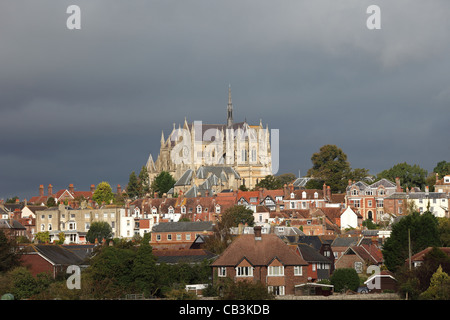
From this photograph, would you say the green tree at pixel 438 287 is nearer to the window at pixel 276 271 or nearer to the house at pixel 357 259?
the window at pixel 276 271

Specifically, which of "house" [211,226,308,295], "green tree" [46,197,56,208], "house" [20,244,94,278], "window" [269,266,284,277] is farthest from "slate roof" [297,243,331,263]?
"green tree" [46,197,56,208]

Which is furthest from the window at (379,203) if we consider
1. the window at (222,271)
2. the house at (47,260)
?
the window at (222,271)

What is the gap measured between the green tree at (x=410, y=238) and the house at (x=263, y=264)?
10.4 meters

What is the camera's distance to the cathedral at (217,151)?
17912 cm

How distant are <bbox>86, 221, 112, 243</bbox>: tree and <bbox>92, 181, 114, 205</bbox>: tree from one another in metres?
28.6

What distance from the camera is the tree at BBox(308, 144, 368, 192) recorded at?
456 ft

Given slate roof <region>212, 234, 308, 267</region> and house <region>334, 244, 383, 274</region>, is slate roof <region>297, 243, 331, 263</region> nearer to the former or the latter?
house <region>334, 244, 383, 274</region>

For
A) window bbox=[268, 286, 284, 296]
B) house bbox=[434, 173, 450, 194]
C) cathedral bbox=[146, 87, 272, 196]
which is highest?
cathedral bbox=[146, 87, 272, 196]

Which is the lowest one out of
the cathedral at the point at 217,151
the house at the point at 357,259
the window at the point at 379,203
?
the house at the point at 357,259

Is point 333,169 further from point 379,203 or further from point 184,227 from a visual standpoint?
point 184,227

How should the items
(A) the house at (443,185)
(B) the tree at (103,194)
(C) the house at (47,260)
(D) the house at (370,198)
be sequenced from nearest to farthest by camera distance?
(C) the house at (47,260), (D) the house at (370,198), (A) the house at (443,185), (B) the tree at (103,194)

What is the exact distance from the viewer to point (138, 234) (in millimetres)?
117750
